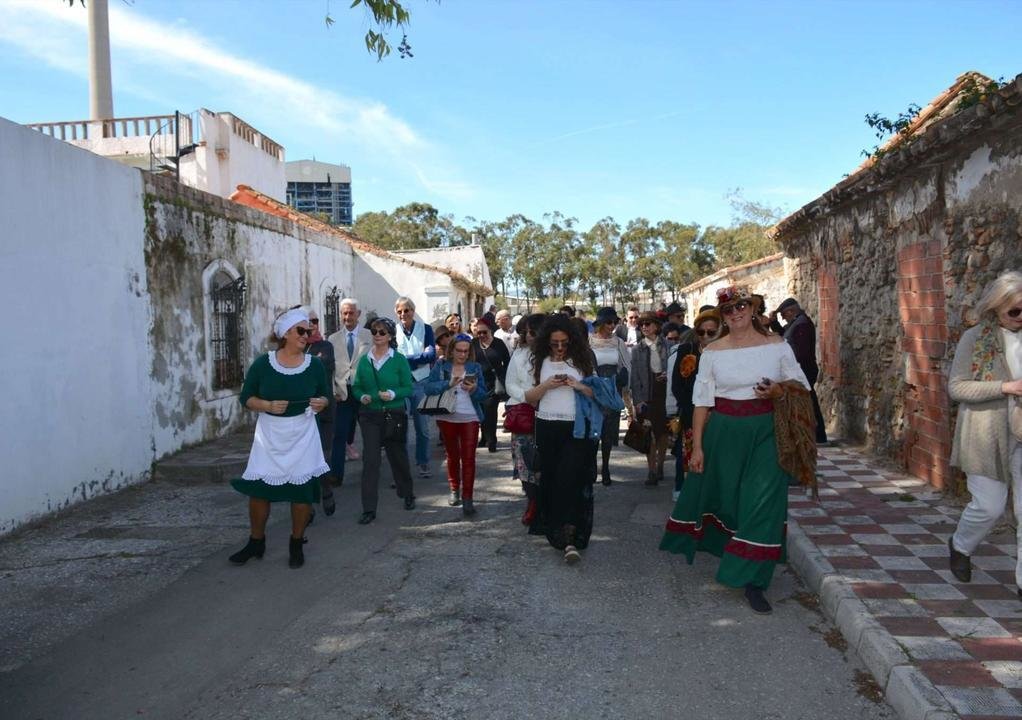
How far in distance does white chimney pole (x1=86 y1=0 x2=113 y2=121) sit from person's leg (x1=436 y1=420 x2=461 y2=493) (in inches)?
1149

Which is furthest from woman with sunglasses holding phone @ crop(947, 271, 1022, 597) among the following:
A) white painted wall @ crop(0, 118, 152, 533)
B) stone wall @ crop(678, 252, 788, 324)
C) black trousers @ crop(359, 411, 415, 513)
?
stone wall @ crop(678, 252, 788, 324)

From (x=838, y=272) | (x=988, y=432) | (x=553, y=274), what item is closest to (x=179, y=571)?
(x=988, y=432)

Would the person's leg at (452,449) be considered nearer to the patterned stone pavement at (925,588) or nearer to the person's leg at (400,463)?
the person's leg at (400,463)

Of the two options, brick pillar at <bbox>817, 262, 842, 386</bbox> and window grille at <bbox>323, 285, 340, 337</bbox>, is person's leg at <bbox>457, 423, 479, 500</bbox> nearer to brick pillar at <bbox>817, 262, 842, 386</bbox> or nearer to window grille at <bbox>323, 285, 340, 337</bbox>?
brick pillar at <bbox>817, 262, 842, 386</bbox>

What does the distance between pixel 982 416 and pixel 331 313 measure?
15057 mm

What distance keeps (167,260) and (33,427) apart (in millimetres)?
3322

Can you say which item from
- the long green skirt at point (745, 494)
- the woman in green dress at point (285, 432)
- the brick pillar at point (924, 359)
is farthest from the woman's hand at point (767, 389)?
the brick pillar at point (924, 359)

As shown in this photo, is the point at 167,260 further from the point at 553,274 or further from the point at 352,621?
the point at 553,274

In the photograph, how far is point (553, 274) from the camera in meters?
56.0

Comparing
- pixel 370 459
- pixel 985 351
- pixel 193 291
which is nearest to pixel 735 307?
pixel 985 351

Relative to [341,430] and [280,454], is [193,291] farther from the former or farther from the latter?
[280,454]

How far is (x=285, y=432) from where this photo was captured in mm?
5789

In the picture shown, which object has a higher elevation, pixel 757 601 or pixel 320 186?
pixel 320 186

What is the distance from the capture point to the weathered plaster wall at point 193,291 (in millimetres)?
9914
